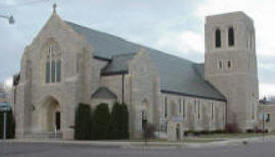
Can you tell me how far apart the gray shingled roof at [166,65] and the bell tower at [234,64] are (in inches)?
91.3

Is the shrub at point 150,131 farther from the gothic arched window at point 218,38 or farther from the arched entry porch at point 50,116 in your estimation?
the gothic arched window at point 218,38

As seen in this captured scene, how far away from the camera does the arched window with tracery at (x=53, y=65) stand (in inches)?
1884

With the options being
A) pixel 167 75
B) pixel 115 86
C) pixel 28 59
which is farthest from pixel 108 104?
pixel 167 75

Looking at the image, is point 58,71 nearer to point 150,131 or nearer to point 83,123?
point 83,123

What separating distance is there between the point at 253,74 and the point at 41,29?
4166cm

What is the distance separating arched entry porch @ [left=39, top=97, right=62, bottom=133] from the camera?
48.6m

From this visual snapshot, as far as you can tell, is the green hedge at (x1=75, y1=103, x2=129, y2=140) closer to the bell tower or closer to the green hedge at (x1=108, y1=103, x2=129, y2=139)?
the green hedge at (x1=108, y1=103, x2=129, y2=139)

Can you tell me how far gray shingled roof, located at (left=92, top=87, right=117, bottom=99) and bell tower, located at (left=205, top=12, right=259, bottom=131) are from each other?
3277cm

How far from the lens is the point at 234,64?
7288 centimetres

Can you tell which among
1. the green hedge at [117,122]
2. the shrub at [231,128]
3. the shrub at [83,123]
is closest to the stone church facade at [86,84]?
the shrub at [83,123]

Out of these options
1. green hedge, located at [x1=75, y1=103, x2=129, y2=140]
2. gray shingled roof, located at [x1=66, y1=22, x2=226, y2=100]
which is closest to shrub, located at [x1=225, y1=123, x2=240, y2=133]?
gray shingled roof, located at [x1=66, y1=22, x2=226, y2=100]

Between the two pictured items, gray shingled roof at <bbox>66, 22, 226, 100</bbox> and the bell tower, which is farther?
the bell tower

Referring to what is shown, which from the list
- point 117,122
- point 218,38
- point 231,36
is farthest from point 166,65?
point 117,122

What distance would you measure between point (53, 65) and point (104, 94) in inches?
296
